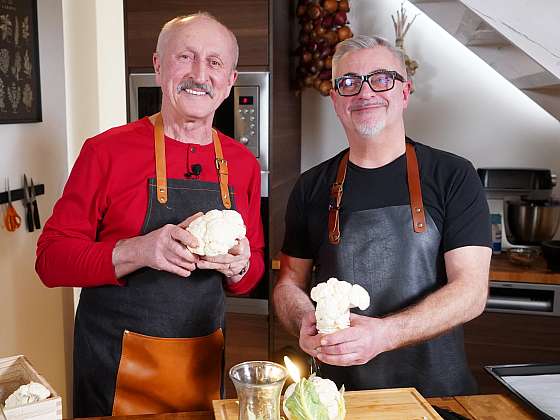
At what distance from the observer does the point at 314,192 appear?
1.71m

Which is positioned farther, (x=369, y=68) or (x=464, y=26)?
(x=464, y=26)

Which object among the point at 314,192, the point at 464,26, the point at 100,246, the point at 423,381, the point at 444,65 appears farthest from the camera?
the point at 444,65

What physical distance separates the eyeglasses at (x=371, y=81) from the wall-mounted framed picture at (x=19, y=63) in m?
1.30

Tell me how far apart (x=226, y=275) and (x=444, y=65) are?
195cm

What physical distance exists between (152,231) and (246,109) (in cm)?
125

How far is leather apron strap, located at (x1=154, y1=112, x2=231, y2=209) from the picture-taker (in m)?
1.55

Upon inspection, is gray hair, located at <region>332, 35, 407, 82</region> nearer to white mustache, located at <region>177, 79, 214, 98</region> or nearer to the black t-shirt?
the black t-shirt

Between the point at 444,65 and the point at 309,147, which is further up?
the point at 444,65

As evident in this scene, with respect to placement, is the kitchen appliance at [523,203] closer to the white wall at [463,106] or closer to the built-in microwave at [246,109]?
the white wall at [463,106]

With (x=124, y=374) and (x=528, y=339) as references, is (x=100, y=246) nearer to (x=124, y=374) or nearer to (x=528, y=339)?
(x=124, y=374)

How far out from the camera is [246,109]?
8.64 ft

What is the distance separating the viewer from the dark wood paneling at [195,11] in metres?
2.57

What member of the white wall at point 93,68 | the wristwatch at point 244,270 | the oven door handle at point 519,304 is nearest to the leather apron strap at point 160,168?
the wristwatch at point 244,270

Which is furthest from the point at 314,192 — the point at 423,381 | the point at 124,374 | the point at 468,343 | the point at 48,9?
the point at 48,9
